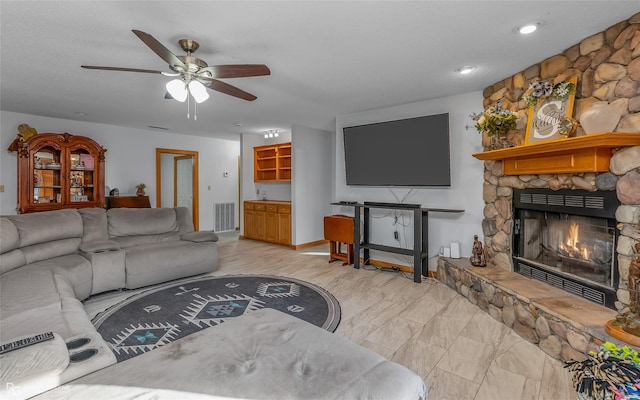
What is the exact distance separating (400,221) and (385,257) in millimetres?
624

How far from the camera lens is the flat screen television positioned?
12.8 ft

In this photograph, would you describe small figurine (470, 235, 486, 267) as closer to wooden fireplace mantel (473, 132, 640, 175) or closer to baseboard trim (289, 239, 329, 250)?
wooden fireplace mantel (473, 132, 640, 175)

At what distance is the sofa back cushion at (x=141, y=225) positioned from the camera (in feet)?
13.1

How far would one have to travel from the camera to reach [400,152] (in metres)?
4.23

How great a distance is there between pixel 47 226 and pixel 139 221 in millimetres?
965

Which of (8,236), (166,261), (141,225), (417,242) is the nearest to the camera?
(8,236)

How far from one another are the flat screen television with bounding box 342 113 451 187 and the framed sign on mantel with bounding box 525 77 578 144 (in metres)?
1.04

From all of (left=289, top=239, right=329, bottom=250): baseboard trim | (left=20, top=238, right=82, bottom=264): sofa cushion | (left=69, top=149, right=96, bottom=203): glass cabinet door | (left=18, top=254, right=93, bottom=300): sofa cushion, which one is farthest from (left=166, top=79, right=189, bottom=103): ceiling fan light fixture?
(left=69, top=149, right=96, bottom=203): glass cabinet door

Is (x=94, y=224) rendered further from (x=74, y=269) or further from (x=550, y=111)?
(x=550, y=111)

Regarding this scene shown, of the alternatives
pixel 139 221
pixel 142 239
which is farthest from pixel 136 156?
pixel 142 239

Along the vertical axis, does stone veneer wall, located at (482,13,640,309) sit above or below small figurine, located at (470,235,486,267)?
above

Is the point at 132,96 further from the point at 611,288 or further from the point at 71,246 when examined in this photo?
the point at 611,288

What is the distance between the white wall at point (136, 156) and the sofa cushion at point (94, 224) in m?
2.20

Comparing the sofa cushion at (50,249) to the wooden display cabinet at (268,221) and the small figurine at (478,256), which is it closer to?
the wooden display cabinet at (268,221)
